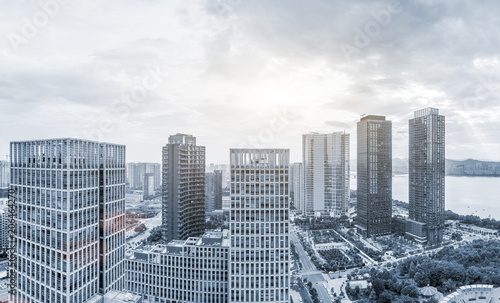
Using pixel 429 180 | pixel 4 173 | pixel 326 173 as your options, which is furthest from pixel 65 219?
pixel 326 173

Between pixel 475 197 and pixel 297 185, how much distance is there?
3363cm

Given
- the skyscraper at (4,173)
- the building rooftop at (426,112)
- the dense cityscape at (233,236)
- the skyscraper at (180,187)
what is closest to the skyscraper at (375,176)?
the dense cityscape at (233,236)

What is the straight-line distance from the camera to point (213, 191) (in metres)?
41.9

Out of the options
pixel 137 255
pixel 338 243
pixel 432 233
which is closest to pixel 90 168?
pixel 137 255

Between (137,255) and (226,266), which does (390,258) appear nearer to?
(226,266)

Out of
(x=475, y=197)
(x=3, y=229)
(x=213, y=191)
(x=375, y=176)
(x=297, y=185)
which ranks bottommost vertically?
(x=475, y=197)

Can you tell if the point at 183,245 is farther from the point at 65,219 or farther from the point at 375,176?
the point at 375,176

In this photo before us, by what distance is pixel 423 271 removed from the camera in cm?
1986

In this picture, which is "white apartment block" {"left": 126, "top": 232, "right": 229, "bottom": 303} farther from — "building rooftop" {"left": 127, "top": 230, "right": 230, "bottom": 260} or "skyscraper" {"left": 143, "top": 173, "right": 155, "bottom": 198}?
"skyscraper" {"left": 143, "top": 173, "right": 155, "bottom": 198}

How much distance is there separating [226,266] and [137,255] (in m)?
6.26

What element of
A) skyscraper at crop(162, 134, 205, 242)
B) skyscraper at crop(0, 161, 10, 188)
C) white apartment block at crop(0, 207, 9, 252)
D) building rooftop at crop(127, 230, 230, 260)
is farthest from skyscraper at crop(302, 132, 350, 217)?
skyscraper at crop(0, 161, 10, 188)

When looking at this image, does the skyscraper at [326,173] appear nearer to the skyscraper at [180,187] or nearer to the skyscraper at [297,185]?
the skyscraper at [297,185]

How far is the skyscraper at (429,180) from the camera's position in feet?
103

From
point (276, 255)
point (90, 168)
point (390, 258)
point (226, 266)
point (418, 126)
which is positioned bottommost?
point (390, 258)
